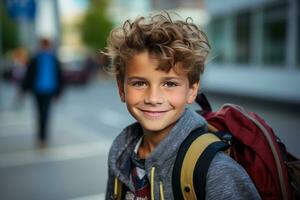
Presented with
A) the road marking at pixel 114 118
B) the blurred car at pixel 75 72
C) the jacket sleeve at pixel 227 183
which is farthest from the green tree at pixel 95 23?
the jacket sleeve at pixel 227 183

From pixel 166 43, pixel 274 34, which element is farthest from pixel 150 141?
pixel 274 34

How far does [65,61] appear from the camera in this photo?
2675cm

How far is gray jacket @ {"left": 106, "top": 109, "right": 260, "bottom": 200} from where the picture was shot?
1576 millimetres

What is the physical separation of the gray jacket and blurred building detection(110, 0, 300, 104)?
1390 centimetres

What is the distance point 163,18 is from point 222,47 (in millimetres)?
21085

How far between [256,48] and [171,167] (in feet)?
59.5

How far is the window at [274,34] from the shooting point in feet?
56.9

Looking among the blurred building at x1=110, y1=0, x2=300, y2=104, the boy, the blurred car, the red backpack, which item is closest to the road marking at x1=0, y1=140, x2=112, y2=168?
the boy

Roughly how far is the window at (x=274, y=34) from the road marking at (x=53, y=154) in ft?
35.0

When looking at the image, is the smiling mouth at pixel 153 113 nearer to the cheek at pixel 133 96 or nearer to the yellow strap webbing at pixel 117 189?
the cheek at pixel 133 96

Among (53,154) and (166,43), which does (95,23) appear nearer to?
(53,154)

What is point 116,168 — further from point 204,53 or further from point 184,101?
point 204,53

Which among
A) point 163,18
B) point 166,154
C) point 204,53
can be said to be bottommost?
point 166,154

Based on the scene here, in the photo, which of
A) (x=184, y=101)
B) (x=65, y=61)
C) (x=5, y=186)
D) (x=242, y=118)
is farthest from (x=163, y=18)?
(x=65, y=61)
